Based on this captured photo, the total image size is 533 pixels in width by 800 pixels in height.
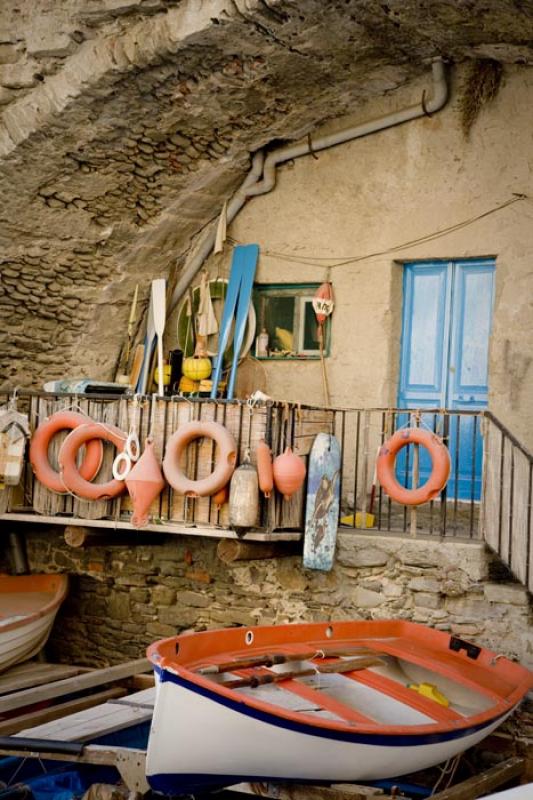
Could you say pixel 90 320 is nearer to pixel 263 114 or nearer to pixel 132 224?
pixel 132 224

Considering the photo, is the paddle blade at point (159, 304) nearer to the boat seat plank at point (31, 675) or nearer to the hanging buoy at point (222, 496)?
the hanging buoy at point (222, 496)

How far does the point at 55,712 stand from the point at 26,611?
1.36 metres

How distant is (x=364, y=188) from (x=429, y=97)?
977mm

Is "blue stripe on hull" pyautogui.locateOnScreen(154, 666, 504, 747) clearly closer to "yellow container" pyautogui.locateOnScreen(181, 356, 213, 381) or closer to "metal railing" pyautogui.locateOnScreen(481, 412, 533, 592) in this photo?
"metal railing" pyautogui.locateOnScreen(481, 412, 533, 592)

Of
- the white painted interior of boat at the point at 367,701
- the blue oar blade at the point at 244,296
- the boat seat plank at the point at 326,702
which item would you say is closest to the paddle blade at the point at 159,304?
the blue oar blade at the point at 244,296

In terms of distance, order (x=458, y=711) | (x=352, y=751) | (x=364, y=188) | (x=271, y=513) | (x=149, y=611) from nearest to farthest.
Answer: (x=352, y=751) < (x=458, y=711) < (x=271, y=513) < (x=149, y=611) < (x=364, y=188)

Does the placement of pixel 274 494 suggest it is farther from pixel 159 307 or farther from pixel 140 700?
pixel 159 307

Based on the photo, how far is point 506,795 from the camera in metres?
4.89

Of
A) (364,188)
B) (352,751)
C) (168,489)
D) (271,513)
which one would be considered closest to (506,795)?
(352,751)

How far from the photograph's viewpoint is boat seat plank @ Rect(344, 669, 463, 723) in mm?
6742

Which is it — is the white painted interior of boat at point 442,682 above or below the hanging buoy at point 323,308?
below

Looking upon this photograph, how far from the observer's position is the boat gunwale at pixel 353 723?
588 cm

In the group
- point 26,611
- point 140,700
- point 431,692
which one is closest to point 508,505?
point 431,692

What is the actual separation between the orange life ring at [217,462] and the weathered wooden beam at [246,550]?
1.45 feet
